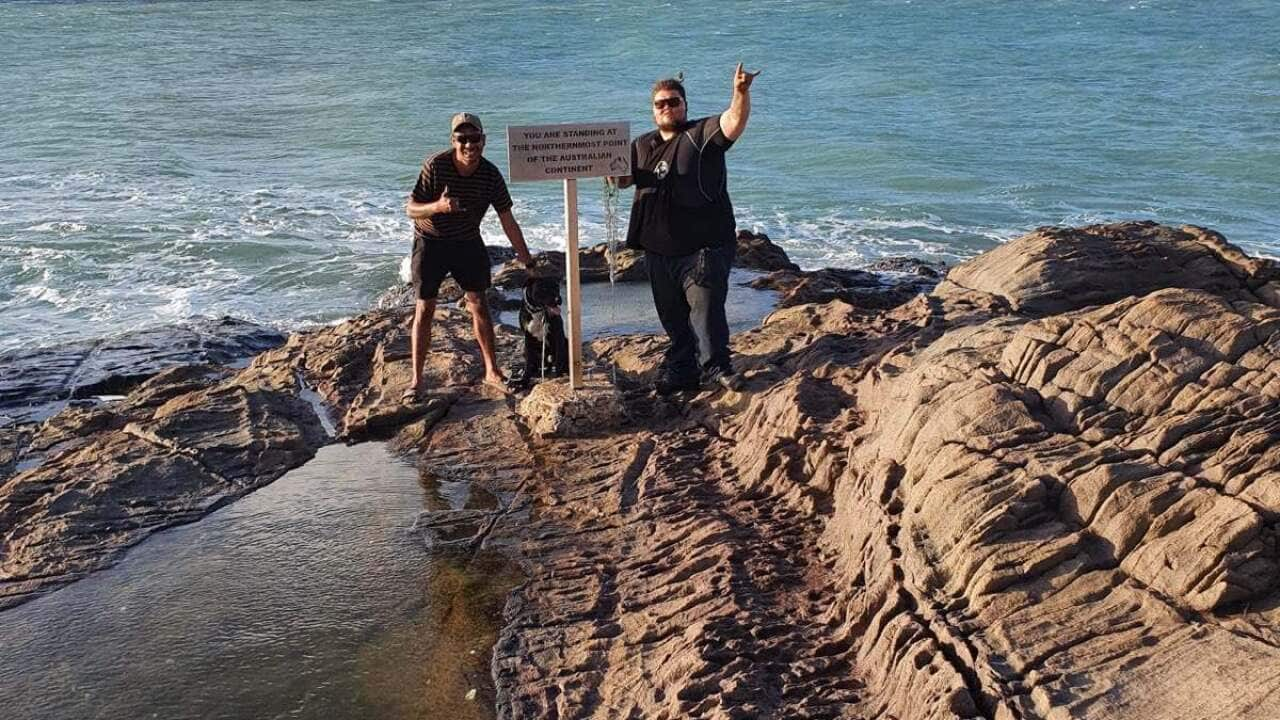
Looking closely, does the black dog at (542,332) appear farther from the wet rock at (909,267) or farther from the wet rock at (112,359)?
the wet rock at (909,267)

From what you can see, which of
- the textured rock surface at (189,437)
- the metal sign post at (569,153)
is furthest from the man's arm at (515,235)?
the textured rock surface at (189,437)

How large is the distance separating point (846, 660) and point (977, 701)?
0.69 meters

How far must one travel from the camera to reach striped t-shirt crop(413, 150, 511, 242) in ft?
24.5

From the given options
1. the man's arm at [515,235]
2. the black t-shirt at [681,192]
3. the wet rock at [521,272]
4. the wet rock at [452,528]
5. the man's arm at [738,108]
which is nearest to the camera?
the wet rock at [452,528]

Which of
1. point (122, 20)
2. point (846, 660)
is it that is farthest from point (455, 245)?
point (122, 20)

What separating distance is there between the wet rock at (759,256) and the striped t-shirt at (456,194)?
4338 millimetres

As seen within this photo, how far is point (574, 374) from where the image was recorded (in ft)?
24.0

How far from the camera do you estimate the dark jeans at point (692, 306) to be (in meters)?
7.09

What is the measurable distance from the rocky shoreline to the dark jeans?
249 mm

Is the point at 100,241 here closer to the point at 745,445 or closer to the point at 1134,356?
the point at 745,445

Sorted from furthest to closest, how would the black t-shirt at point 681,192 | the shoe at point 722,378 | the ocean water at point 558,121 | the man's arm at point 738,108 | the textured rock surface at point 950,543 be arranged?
the ocean water at point 558,121
the shoe at point 722,378
the black t-shirt at point 681,192
the man's arm at point 738,108
the textured rock surface at point 950,543

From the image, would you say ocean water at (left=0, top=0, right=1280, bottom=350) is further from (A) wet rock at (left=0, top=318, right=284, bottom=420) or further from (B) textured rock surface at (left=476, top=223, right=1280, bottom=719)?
(B) textured rock surface at (left=476, top=223, right=1280, bottom=719)

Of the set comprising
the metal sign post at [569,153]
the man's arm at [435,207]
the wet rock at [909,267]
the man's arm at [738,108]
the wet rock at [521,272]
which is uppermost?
the man's arm at [738,108]

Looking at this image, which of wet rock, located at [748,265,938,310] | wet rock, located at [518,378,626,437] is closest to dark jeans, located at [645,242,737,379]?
wet rock, located at [518,378,626,437]
